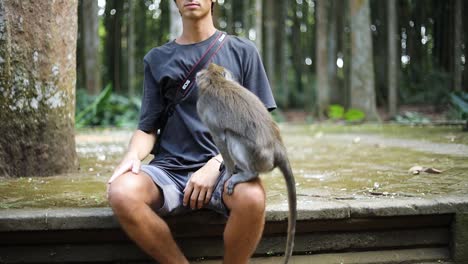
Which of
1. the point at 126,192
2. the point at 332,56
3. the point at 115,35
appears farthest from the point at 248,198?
the point at 115,35

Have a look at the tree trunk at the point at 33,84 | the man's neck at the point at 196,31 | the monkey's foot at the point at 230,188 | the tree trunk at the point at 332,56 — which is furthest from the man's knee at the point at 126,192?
the tree trunk at the point at 332,56

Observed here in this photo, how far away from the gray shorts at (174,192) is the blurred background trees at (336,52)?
239 inches

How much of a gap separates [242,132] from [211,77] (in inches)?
12.3

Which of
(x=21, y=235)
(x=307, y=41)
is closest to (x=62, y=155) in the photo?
(x=21, y=235)

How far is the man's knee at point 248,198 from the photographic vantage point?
2199 mm

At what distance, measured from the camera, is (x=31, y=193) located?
123 inches

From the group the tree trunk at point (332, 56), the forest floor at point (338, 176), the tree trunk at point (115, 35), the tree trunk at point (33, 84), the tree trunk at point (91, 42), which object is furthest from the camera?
the tree trunk at point (115, 35)

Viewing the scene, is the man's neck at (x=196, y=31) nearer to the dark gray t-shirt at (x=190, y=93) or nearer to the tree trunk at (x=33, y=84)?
the dark gray t-shirt at (x=190, y=93)

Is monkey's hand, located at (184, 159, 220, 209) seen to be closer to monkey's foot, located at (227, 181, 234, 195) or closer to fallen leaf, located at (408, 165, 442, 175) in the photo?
monkey's foot, located at (227, 181, 234, 195)

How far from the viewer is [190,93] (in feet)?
8.61

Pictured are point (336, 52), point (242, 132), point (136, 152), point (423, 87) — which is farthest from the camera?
point (336, 52)

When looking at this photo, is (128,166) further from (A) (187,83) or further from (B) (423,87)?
(B) (423,87)

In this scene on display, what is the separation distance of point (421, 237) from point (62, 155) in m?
2.72

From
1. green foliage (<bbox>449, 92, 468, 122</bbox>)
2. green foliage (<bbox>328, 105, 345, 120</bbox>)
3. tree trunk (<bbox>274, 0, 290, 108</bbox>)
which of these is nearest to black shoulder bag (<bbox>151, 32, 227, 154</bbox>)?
green foliage (<bbox>449, 92, 468, 122</bbox>)
